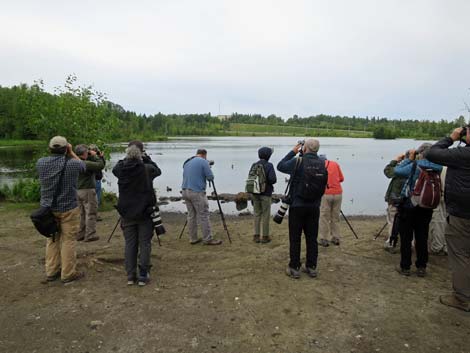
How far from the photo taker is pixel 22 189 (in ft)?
42.3

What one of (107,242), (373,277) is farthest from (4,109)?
(373,277)

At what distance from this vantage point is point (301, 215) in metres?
5.30

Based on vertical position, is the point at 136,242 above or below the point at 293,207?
below

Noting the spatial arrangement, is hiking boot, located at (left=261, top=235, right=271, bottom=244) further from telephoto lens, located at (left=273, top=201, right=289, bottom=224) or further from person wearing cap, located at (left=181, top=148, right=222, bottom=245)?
telephoto lens, located at (left=273, top=201, right=289, bottom=224)

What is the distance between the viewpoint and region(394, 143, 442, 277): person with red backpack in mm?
5043

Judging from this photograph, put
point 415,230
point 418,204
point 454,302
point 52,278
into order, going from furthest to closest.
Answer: point 415,230, point 52,278, point 418,204, point 454,302

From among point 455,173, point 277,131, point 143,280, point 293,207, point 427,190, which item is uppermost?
point 277,131

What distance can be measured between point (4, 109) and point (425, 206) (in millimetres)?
84148

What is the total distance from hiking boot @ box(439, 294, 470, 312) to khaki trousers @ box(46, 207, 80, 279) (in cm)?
528

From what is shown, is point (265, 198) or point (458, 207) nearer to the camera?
Result: point (458, 207)

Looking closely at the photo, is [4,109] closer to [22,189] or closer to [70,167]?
[22,189]

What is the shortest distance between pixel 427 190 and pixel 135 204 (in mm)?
4224

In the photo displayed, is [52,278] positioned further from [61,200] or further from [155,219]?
[155,219]

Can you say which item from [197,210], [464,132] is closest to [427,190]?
[464,132]
